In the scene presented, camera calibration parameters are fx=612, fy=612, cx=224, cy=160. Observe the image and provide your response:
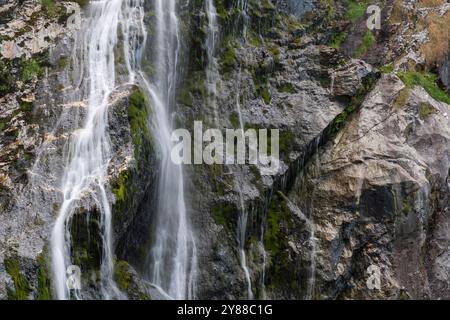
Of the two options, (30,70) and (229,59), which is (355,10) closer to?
(229,59)

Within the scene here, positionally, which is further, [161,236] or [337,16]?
[337,16]

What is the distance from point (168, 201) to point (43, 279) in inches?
155

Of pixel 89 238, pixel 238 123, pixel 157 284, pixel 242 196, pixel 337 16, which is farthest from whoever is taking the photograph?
pixel 337 16

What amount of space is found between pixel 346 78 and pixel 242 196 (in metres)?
4.52

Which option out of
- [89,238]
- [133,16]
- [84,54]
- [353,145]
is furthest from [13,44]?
[353,145]

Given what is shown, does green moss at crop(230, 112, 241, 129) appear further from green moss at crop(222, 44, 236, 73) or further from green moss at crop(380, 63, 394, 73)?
green moss at crop(380, 63, 394, 73)

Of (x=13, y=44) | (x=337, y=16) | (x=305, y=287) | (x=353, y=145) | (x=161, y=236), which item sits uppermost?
(x=337, y=16)

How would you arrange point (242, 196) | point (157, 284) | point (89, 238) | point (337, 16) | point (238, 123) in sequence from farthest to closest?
point (337, 16) < point (238, 123) < point (242, 196) < point (157, 284) < point (89, 238)

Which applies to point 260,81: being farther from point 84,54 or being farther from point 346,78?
point 84,54

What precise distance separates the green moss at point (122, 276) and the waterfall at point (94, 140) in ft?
0.36

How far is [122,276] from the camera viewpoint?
40.4ft

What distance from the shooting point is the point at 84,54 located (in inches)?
587

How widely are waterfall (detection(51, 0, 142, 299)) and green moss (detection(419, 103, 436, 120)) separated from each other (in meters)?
7.56

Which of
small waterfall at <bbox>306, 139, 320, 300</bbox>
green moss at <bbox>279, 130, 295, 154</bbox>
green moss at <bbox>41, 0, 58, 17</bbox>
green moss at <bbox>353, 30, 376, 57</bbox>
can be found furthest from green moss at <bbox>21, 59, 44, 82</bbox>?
green moss at <bbox>353, 30, 376, 57</bbox>
